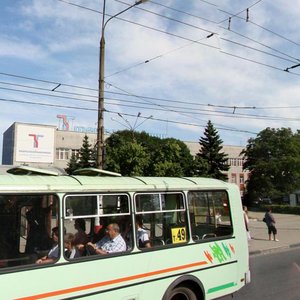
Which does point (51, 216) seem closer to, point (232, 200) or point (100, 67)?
point (232, 200)

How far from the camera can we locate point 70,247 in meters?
5.46

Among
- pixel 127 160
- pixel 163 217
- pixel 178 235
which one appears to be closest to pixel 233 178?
pixel 127 160

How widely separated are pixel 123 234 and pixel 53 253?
3.67ft

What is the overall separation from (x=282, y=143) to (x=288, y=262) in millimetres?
56834

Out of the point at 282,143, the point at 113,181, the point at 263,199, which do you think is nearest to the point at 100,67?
the point at 113,181

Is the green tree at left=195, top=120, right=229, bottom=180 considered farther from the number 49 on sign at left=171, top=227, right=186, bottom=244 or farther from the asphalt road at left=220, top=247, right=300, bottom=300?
the number 49 on sign at left=171, top=227, right=186, bottom=244

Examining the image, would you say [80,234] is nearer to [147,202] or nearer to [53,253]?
[53,253]

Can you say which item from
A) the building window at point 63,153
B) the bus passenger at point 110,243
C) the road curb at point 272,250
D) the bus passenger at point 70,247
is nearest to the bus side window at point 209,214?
the bus passenger at point 110,243

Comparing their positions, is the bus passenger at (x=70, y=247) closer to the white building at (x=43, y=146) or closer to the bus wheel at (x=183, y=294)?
the bus wheel at (x=183, y=294)

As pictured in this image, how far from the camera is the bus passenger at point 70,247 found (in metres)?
5.36

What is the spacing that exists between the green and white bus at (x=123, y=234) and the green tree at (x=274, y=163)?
60591 mm

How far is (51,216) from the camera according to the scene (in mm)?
5254

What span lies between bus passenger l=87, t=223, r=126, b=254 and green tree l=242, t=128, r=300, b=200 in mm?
62480

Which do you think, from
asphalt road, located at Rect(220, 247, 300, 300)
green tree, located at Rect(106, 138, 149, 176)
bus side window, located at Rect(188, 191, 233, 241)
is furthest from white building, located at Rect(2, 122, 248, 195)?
bus side window, located at Rect(188, 191, 233, 241)
